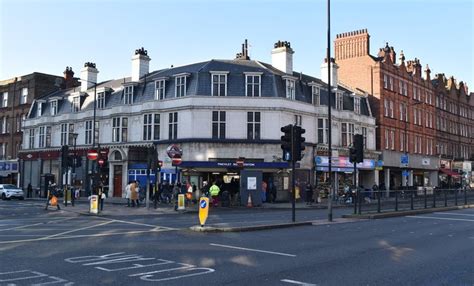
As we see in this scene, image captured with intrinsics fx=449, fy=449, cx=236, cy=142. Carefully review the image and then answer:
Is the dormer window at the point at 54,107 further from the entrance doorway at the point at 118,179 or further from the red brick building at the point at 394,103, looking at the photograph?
the red brick building at the point at 394,103

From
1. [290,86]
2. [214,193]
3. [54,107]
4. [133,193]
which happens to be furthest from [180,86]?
[54,107]

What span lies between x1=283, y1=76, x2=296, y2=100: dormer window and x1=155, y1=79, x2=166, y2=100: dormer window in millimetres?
10521

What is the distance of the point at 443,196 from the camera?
1104 inches

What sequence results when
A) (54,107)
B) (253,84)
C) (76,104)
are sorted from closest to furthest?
(253,84)
(76,104)
(54,107)

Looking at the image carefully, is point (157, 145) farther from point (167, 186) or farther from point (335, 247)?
point (335, 247)

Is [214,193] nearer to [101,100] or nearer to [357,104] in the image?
[101,100]

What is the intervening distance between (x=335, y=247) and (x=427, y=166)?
160 ft

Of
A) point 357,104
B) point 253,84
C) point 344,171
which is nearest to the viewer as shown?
point 253,84

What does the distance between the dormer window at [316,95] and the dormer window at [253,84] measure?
19.6ft

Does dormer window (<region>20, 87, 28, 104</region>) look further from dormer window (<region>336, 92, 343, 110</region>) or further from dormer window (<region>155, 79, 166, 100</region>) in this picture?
dormer window (<region>336, 92, 343, 110</region>)

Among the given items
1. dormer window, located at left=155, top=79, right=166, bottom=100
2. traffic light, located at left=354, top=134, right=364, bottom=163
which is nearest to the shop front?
dormer window, located at left=155, top=79, right=166, bottom=100

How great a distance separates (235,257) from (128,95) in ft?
112

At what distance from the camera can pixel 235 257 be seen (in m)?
9.97

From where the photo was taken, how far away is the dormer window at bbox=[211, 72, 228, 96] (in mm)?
37250
